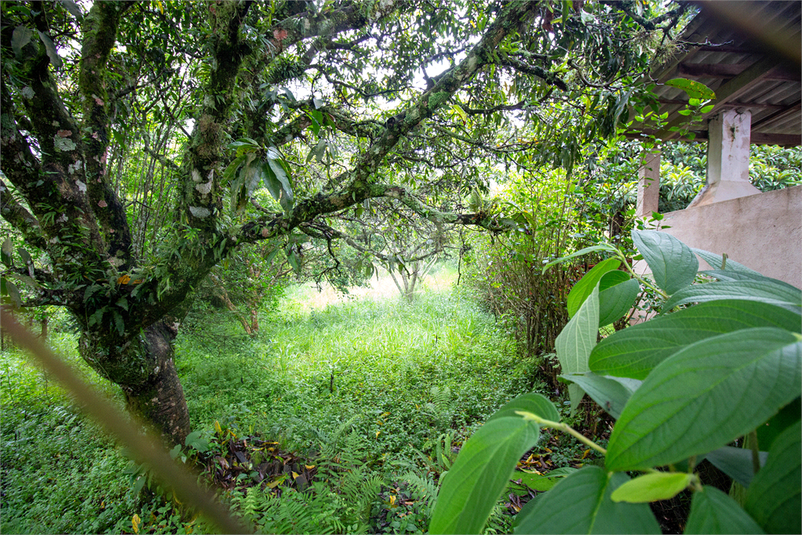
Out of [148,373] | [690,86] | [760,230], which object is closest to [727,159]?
[760,230]

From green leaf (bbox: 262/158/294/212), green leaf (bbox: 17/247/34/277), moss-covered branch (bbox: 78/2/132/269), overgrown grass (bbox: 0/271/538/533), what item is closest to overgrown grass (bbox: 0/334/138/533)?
overgrown grass (bbox: 0/271/538/533)

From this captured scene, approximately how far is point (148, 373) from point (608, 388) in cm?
228

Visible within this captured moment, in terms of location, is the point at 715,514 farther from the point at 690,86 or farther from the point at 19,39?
the point at 19,39

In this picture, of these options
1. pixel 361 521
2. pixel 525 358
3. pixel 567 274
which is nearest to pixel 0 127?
pixel 361 521

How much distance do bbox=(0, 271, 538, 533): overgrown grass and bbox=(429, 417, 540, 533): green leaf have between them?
0.91 meters

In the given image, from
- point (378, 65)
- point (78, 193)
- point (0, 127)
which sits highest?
point (378, 65)

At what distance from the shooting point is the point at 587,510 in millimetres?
244

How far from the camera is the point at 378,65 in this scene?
2730mm

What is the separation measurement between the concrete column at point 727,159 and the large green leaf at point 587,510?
11.9 ft

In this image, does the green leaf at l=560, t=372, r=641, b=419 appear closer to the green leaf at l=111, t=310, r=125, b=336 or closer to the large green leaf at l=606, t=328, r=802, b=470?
the large green leaf at l=606, t=328, r=802, b=470

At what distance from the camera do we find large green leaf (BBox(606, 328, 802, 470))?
196mm

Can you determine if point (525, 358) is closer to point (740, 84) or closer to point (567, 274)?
point (567, 274)

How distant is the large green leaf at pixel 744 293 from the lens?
30cm

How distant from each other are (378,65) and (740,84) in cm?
296
